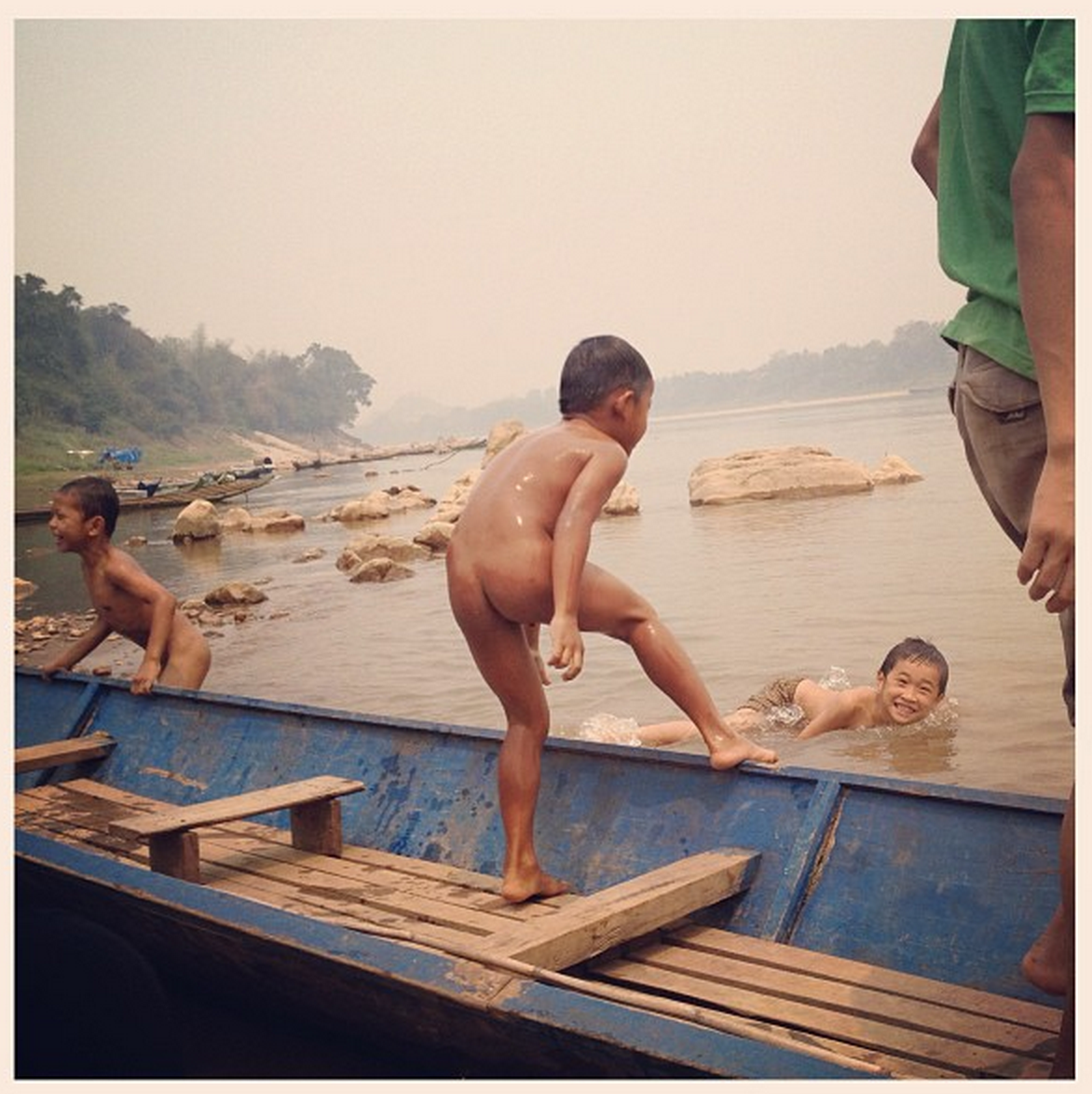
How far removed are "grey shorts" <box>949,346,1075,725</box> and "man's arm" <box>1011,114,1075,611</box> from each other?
0.33 feet

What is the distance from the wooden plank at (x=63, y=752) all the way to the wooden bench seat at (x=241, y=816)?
3.18 ft

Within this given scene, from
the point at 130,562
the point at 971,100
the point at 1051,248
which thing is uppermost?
the point at 971,100

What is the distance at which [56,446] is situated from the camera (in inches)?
693

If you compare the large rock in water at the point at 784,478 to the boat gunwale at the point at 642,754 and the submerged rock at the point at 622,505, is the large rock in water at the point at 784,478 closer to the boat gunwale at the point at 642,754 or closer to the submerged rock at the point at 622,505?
the submerged rock at the point at 622,505

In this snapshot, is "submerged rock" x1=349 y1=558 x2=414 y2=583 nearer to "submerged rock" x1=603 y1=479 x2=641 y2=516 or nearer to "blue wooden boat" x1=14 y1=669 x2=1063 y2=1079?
"submerged rock" x1=603 y1=479 x2=641 y2=516

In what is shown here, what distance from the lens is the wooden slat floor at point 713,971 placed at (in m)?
2.05

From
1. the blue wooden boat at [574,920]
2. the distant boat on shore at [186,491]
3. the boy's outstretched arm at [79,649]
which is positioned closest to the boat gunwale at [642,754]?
the blue wooden boat at [574,920]

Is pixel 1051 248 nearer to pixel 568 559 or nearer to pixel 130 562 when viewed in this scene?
pixel 568 559

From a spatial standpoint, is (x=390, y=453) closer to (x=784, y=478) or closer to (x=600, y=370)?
(x=784, y=478)

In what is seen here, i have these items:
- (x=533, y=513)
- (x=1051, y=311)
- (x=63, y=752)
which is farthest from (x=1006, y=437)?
(x=63, y=752)

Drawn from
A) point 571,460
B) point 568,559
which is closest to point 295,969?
point 568,559

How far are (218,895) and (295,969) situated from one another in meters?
0.23

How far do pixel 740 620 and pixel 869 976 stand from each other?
701cm

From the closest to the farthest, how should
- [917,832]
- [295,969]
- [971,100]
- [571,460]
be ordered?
[971,100], [295,969], [917,832], [571,460]
